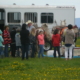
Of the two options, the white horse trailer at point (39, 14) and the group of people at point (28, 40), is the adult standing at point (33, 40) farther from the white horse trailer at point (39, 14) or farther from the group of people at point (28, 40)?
the white horse trailer at point (39, 14)

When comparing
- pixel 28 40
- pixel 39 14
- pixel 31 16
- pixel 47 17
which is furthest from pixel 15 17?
pixel 28 40

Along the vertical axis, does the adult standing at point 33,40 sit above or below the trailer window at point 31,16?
below

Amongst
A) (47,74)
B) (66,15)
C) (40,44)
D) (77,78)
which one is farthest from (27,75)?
(66,15)

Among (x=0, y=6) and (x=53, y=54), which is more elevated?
(x=0, y=6)

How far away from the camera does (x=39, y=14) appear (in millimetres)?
30188

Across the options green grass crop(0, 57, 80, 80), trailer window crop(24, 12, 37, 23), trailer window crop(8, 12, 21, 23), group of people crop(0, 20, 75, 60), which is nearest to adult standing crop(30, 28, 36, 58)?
group of people crop(0, 20, 75, 60)

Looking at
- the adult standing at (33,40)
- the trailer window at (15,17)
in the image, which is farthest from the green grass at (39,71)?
the trailer window at (15,17)

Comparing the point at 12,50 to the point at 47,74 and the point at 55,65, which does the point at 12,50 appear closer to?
the point at 55,65

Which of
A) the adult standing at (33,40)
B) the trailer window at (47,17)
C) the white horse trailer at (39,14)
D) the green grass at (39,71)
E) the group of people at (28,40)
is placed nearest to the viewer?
the green grass at (39,71)

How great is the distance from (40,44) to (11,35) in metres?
1.67

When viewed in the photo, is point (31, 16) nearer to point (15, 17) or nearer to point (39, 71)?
point (15, 17)

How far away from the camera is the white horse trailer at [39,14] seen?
98.4 ft

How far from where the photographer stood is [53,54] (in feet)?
71.4

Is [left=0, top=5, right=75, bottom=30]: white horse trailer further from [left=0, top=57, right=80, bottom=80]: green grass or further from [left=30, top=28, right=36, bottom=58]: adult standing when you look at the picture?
[left=0, top=57, right=80, bottom=80]: green grass
